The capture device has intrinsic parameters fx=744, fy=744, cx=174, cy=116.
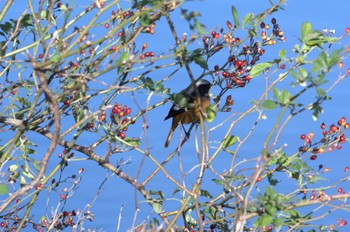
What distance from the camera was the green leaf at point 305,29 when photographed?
301 cm

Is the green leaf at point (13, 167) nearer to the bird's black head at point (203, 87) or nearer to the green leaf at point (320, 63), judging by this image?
the bird's black head at point (203, 87)

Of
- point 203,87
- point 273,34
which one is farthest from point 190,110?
point 273,34

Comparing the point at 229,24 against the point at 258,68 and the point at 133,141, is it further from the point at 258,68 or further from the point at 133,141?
the point at 133,141

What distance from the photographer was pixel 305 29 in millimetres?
3016

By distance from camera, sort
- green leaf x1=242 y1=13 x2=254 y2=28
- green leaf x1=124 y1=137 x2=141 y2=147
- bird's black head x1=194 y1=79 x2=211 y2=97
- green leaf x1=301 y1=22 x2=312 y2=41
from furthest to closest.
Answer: bird's black head x1=194 y1=79 x2=211 y2=97, green leaf x1=124 y1=137 x2=141 y2=147, green leaf x1=242 y1=13 x2=254 y2=28, green leaf x1=301 y1=22 x2=312 y2=41

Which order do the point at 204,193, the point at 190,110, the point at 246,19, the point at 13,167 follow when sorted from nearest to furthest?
the point at 246,19, the point at 204,193, the point at 13,167, the point at 190,110

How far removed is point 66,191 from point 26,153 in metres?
0.28

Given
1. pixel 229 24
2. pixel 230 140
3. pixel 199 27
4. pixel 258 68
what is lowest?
pixel 199 27

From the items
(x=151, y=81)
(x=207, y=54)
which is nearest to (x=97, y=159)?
(x=151, y=81)

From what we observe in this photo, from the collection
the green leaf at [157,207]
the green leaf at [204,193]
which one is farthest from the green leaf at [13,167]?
the green leaf at [204,193]

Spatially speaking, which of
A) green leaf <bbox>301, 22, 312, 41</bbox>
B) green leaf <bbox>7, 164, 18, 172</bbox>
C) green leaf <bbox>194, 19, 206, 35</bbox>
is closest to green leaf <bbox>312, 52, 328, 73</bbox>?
green leaf <bbox>194, 19, 206, 35</bbox>

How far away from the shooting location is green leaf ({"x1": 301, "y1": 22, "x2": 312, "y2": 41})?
9.89 feet

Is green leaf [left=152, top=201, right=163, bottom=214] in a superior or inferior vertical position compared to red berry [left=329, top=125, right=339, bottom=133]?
inferior

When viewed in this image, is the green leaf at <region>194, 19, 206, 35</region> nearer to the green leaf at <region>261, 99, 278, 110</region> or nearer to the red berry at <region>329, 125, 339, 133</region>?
the green leaf at <region>261, 99, 278, 110</region>
